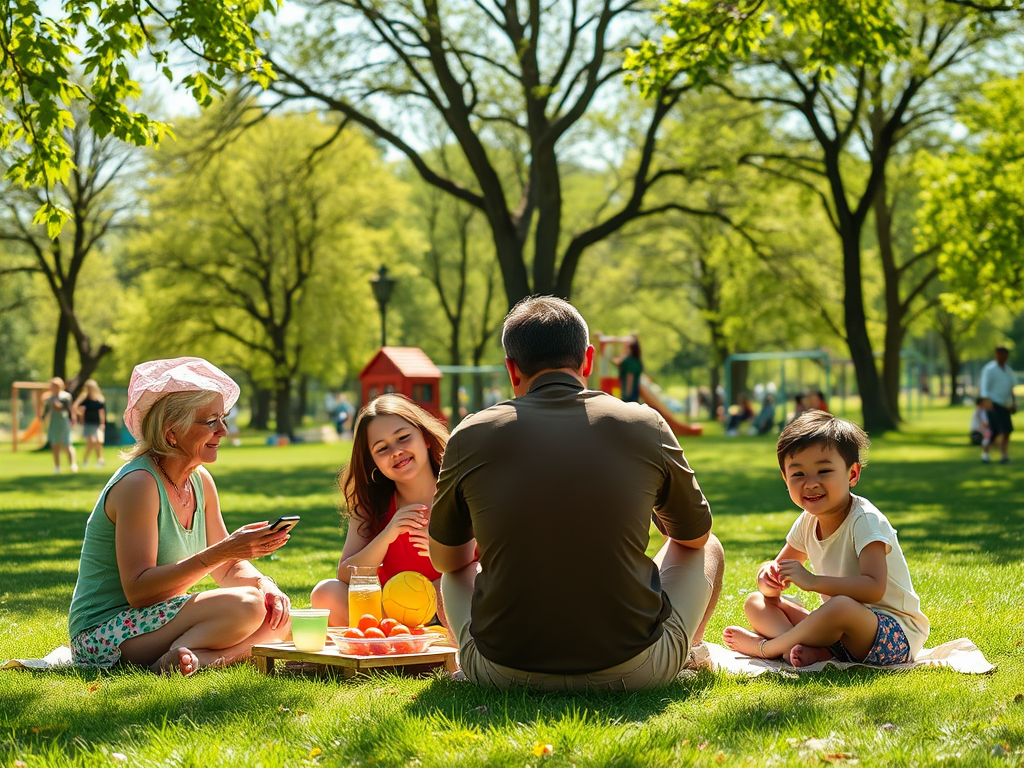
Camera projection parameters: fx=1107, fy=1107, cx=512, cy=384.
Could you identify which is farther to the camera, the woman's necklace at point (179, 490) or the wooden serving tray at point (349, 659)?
the woman's necklace at point (179, 490)

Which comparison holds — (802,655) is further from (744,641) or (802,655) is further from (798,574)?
(798,574)

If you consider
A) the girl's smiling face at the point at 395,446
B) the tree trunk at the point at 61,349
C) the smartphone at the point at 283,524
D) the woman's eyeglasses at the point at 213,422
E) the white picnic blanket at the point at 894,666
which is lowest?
the white picnic blanket at the point at 894,666

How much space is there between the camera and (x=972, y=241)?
2280cm

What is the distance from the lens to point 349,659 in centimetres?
Result: 468

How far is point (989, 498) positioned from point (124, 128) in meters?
10.9

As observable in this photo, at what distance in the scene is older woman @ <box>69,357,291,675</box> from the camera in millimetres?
4852

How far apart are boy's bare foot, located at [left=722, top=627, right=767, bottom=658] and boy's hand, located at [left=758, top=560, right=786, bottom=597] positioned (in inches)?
10.2

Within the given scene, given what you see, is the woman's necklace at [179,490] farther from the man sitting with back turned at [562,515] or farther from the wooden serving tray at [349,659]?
the man sitting with back turned at [562,515]

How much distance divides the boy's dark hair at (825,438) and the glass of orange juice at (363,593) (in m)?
1.98

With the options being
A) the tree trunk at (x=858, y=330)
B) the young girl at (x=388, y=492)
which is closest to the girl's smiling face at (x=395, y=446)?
the young girl at (x=388, y=492)

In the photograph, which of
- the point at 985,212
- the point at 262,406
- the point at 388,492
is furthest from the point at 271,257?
the point at 388,492

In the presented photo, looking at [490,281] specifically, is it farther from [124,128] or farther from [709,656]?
[709,656]

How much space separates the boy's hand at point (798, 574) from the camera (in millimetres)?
4832

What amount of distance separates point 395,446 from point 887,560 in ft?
7.81
